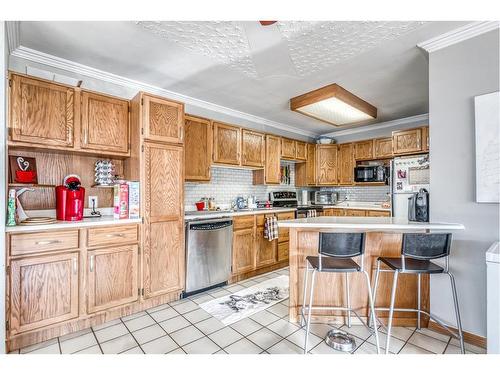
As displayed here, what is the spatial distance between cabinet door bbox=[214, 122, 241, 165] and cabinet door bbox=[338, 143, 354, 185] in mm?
2465

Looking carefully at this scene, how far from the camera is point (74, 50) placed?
93.5 inches

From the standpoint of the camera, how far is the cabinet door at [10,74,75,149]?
2127mm

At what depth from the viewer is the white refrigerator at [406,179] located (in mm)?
3254

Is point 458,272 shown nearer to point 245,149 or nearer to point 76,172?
point 245,149

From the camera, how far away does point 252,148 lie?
4.20m

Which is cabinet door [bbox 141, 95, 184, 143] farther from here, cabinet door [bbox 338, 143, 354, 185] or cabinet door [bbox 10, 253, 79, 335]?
cabinet door [bbox 338, 143, 354, 185]

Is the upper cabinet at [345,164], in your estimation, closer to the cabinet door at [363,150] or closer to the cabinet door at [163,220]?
the cabinet door at [363,150]

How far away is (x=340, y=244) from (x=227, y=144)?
243cm

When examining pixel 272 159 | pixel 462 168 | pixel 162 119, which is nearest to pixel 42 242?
pixel 162 119

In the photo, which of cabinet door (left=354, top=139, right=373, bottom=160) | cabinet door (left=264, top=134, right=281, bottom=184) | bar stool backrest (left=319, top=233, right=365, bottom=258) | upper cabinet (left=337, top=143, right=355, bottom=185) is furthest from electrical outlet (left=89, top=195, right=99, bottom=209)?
cabinet door (left=354, top=139, right=373, bottom=160)

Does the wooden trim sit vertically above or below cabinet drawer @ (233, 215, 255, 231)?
below

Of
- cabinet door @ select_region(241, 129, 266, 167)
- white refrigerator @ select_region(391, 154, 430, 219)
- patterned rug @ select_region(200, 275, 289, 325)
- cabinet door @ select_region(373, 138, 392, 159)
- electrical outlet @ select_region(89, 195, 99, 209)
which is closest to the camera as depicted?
patterned rug @ select_region(200, 275, 289, 325)

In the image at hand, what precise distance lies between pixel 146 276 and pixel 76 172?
1.34m
